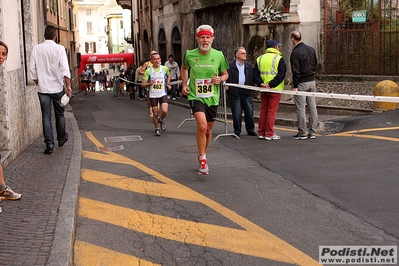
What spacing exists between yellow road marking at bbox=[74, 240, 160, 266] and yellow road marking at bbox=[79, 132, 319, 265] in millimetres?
569

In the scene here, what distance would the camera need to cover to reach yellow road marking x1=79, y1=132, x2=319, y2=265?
5168 millimetres

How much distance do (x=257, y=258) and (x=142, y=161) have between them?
4.80 meters

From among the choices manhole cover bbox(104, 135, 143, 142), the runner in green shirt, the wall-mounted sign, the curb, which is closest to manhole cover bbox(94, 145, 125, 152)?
manhole cover bbox(104, 135, 143, 142)

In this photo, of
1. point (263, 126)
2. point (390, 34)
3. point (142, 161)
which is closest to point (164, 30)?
point (390, 34)

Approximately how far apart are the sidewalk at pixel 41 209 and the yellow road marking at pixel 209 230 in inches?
15.4

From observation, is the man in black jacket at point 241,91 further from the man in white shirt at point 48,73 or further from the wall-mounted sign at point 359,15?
the wall-mounted sign at point 359,15

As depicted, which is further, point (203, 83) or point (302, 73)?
point (302, 73)

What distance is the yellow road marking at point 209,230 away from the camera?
17.0 feet

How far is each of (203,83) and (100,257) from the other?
12.3ft

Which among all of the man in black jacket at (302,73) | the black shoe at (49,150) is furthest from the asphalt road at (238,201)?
the man in black jacket at (302,73)

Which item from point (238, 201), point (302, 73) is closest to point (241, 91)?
point (302, 73)

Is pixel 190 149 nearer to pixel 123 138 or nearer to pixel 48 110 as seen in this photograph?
pixel 48 110

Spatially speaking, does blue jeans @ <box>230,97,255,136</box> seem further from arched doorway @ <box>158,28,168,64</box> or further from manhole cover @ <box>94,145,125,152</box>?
arched doorway @ <box>158,28,168,64</box>

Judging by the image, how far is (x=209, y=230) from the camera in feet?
19.1
